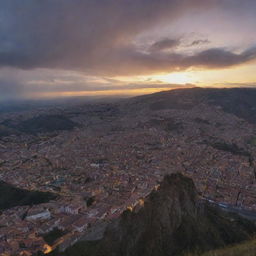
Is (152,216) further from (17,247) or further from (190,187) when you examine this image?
(17,247)

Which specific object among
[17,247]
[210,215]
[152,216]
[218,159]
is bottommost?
[218,159]

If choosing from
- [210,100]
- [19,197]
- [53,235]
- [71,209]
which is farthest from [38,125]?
[210,100]

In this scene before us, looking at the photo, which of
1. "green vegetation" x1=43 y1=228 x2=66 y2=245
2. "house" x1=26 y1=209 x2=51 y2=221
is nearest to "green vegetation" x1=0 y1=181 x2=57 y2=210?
"house" x1=26 y1=209 x2=51 y2=221

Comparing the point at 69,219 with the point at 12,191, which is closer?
the point at 69,219

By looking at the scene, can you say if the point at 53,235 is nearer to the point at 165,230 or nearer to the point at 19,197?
the point at 165,230

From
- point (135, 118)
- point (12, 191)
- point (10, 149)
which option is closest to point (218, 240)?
point (12, 191)

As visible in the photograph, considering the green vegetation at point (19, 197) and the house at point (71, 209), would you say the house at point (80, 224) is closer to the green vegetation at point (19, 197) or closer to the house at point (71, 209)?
the house at point (71, 209)
